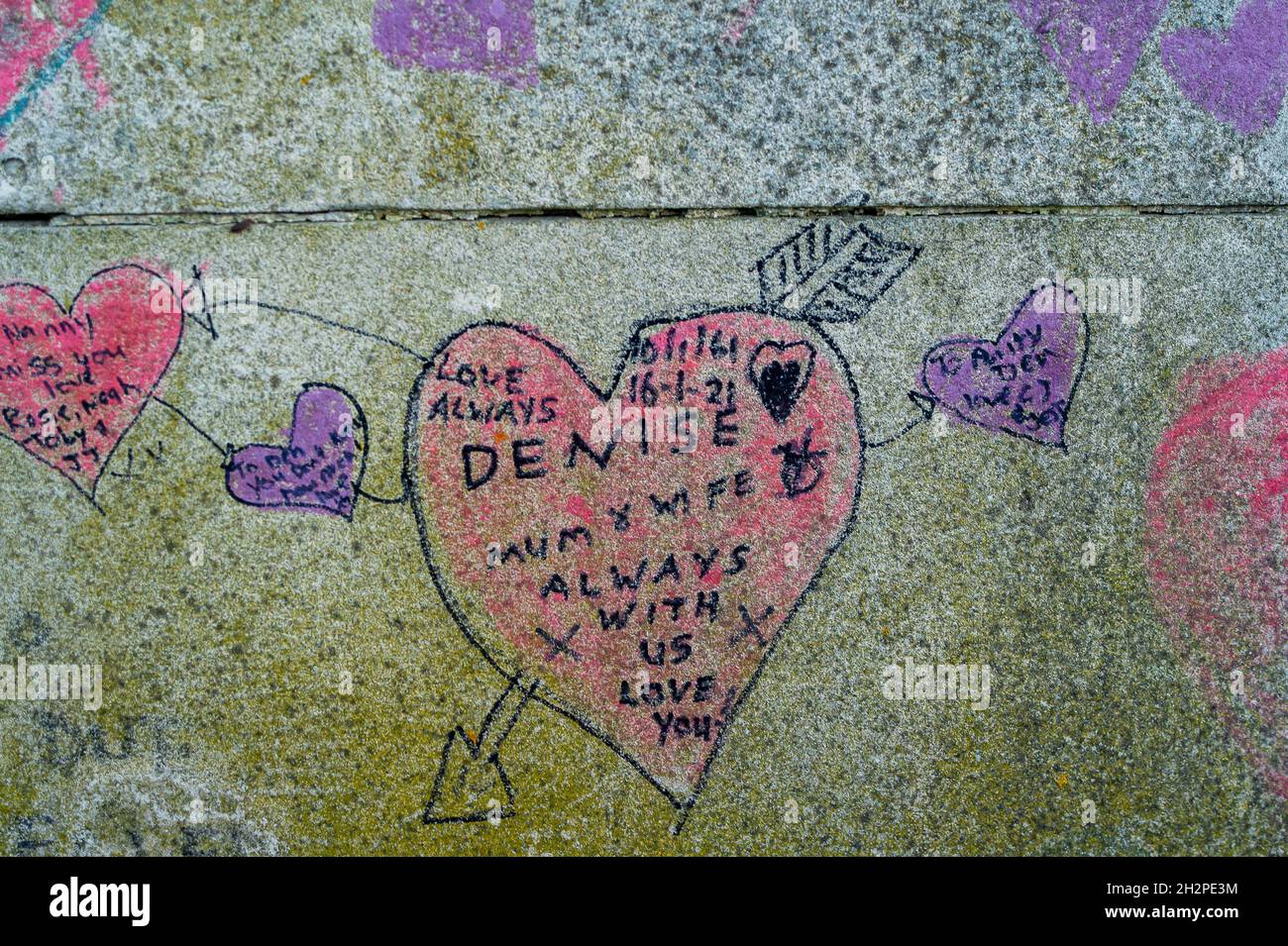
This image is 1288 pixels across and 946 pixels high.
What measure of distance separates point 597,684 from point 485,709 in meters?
0.34

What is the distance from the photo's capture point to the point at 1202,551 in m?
2.73

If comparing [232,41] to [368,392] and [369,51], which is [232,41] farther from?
[368,392]

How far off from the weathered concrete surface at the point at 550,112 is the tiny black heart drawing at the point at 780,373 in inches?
16.7

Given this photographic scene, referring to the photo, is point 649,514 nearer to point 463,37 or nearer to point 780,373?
point 780,373

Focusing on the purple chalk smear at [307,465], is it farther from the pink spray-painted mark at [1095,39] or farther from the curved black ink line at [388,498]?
the pink spray-painted mark at [1095,39]

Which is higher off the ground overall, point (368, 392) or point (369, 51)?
point (369, 51)

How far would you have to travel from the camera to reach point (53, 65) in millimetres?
2686

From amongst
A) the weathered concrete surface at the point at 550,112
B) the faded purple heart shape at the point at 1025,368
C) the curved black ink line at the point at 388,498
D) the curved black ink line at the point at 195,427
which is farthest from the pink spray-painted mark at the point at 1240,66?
the curved black ink line at the point at 195,427

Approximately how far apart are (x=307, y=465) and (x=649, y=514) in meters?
1.01

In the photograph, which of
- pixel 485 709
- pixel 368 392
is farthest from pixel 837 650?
pixel 368 392

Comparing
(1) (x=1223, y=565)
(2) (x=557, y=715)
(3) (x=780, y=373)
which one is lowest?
(2) (x=557, y=715)

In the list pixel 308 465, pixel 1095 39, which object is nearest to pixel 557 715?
pixel 308 465

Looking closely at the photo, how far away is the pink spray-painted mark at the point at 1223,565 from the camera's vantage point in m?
2.73

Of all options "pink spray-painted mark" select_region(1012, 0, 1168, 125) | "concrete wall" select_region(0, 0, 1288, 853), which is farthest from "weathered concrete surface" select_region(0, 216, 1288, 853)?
"pink spray-painted mark" select_region(1012, 0, 1168, 125)
